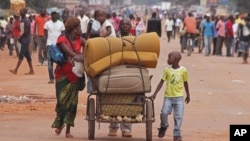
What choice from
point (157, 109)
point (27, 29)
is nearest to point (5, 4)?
point (27, 29)

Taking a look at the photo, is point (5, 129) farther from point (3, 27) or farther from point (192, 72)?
point (3, 27)

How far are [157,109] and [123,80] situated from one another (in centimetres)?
515

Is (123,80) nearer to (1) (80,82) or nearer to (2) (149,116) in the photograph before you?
(2) (149,116)

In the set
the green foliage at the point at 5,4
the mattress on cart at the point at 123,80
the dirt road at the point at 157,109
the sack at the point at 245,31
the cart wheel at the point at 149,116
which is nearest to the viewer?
the mattress on cart at the point at 123,80

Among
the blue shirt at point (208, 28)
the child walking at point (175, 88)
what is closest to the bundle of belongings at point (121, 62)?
the child walking at point (175, 88)

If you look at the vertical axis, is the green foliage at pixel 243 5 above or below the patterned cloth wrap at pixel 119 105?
below

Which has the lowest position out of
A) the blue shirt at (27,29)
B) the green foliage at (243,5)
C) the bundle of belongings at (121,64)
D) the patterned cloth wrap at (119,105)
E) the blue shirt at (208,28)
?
the green foliage at (243,5)

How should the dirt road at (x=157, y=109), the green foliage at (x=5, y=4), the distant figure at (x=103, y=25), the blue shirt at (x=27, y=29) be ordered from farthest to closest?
the green foliage at (x=5, y=4), the blue shirt at (x=27, y=29), the distant figure at (x=103, y=25), the dirt road at (x=157, y=109)

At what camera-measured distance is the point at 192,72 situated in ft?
92.6

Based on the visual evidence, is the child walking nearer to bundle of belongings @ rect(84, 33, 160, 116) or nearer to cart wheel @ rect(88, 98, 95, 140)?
bundle of belongings @ rect(84, 33, 160, 116)

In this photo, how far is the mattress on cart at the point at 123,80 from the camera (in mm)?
12266

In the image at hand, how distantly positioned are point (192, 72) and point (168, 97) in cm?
1553

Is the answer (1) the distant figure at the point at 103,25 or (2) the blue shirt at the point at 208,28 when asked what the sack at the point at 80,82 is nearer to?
(1) the distant figure at the point at 103,25

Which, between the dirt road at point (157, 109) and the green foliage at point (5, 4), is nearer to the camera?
the dirt road at point (157, 109)
